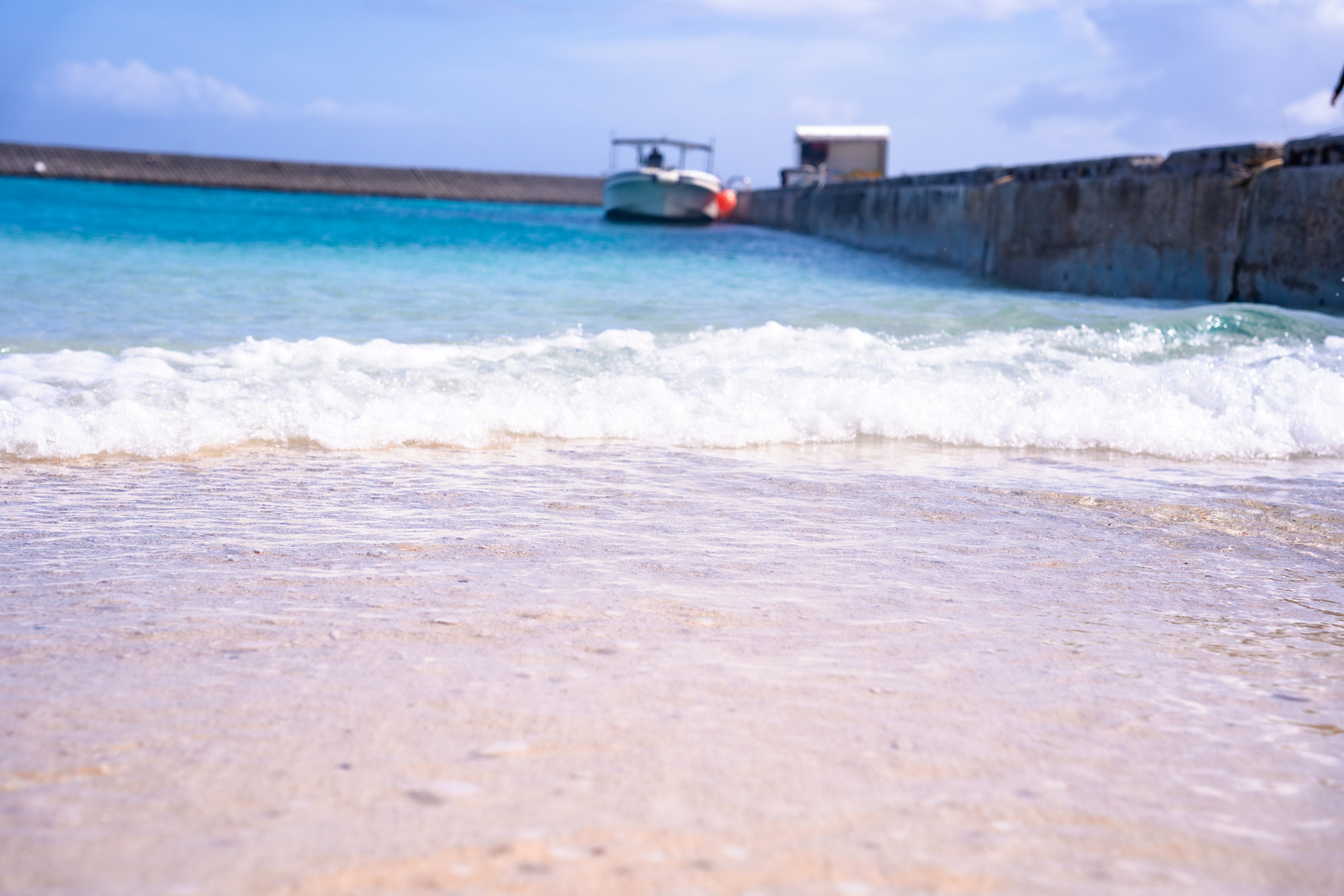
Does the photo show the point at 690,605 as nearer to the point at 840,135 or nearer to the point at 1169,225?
the point at 1169,225

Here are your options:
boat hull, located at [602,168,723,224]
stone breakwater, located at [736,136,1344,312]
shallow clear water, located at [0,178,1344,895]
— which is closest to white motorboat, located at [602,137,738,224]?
boat hull, located at [602,168,723,224]

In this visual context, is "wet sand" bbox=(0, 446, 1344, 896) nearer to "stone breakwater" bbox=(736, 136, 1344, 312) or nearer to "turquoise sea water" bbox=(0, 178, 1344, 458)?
"turquoise sea water" bbox=(0, 178, 1344, 458)

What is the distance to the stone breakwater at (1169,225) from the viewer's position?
8680 mm

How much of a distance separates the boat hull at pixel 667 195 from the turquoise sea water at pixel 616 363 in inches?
877

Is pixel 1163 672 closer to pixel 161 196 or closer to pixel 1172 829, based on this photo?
pixel 1172 829

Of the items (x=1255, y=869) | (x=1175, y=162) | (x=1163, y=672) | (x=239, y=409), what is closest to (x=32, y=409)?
(x=239, y=409)

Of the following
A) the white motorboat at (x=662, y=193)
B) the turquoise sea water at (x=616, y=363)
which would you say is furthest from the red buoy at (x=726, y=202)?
the turquoise sea water at (x=616, y=363)

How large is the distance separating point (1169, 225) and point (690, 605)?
385 inches

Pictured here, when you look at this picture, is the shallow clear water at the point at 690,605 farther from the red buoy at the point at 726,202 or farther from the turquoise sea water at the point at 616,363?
the red buoy at the point at 726,202

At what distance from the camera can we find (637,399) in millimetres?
5105

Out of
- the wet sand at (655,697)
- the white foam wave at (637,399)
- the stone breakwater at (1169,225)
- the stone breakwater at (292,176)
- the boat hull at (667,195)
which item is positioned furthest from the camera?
the stone breakwater at (292,176)

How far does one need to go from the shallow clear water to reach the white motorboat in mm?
29014

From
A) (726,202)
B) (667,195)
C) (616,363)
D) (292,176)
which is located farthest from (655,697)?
(292,176)

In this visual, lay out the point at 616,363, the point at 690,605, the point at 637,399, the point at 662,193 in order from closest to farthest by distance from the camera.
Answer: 1. the point at 690,605
2. the point at 637,399
3. the point at 616,363
4. the point at 662,193
